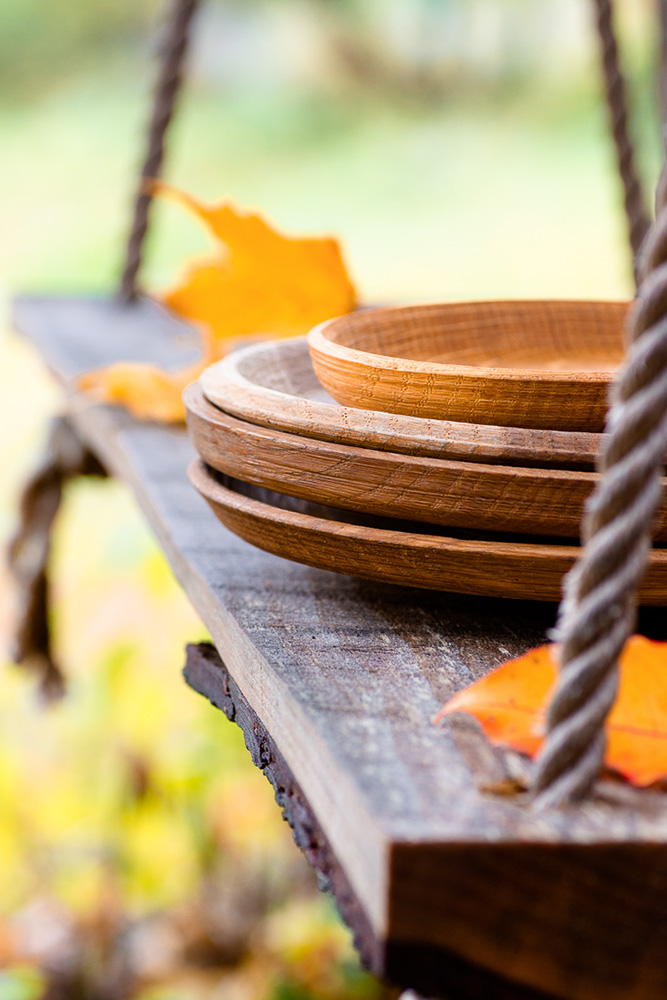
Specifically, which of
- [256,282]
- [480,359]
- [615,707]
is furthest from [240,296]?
[615,707]

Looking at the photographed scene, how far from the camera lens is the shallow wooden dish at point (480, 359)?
355mm

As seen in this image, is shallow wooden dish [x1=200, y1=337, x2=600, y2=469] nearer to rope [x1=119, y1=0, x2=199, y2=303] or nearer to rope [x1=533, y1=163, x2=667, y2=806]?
rope [x1=533, y1=163, x2=667, y2=806]

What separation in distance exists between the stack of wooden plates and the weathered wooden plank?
32mm

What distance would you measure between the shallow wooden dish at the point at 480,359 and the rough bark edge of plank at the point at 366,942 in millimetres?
132

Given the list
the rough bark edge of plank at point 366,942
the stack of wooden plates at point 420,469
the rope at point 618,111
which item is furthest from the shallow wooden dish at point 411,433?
the rope at point 618,111

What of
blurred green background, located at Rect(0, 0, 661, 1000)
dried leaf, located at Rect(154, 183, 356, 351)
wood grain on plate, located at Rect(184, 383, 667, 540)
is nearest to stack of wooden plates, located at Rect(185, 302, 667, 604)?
wood grain on plate, located at Rect(184, 383, 667, 540)

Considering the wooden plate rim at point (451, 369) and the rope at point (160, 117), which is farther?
the rope at point (160, 117)

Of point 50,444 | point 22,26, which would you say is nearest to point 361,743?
point 50,444

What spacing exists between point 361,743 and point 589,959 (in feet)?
0.26

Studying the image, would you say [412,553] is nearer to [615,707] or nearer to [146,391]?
[615,707]

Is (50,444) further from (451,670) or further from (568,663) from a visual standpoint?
(568,663)

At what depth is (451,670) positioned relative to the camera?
355 mm

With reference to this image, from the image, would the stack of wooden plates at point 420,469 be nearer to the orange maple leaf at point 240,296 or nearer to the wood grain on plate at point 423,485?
the wood grain on plate at point 423,485

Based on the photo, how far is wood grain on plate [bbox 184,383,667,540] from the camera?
34 centimetres
